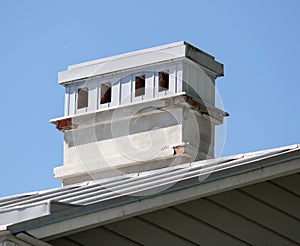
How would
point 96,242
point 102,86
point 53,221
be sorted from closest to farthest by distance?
point 53,221 → point 96,242 → point 102,86

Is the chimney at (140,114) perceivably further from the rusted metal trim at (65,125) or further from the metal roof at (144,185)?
the metal roof at (144,185)

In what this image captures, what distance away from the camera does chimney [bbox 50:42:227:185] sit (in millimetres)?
10539

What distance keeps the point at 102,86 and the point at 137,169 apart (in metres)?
1.33

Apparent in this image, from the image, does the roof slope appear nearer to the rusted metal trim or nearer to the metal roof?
the metal roof

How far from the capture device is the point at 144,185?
674 cm

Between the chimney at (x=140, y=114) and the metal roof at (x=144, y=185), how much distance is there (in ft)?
10.5

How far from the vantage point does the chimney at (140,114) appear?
34.6 ft

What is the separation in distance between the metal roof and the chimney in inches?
126

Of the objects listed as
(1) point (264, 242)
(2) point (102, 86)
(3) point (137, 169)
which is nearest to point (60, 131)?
(2) point (102, 86)

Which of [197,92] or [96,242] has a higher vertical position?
[197,92]

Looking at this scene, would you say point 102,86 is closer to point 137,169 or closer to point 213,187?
point 137,169

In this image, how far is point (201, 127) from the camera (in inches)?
423

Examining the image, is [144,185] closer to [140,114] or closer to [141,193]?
[141,193]

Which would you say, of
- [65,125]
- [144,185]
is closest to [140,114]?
[65,125]
